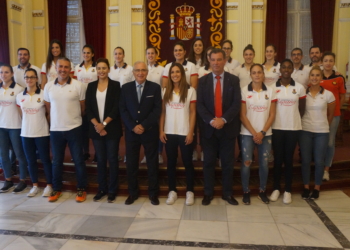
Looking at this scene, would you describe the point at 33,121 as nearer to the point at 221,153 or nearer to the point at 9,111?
the point at 9,111

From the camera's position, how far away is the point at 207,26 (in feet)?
23.4

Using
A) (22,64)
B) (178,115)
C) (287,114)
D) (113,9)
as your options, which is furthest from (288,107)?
(113,9)

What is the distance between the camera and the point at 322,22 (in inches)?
273

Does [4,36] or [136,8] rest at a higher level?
[136,8]

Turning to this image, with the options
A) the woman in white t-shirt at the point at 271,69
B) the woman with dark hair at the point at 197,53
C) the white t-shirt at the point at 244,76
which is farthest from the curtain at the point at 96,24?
the woman in white t-shirt at the point at 271,69

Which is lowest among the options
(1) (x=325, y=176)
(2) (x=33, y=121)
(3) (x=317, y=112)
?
(1) (x=325, y=176)

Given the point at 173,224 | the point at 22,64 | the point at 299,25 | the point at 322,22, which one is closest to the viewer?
the point at 173,224

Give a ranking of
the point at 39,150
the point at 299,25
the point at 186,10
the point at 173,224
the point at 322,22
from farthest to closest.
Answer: the point at 299,25, the point at 186,10, the point at 322,22, the point at 39,150, the point at 173,224

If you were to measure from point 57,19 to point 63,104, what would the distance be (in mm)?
5021

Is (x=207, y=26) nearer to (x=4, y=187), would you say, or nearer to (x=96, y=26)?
(x=96, y=26)

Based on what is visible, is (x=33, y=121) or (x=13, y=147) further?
(x=13, y=147)

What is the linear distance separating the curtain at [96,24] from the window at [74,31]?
37 centimetres

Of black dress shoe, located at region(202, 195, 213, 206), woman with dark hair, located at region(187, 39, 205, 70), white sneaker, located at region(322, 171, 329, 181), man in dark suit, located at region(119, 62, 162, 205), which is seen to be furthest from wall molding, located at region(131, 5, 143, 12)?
white sneaker, located at region(322, 171, 329, 181)

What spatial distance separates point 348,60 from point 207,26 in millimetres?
3152
